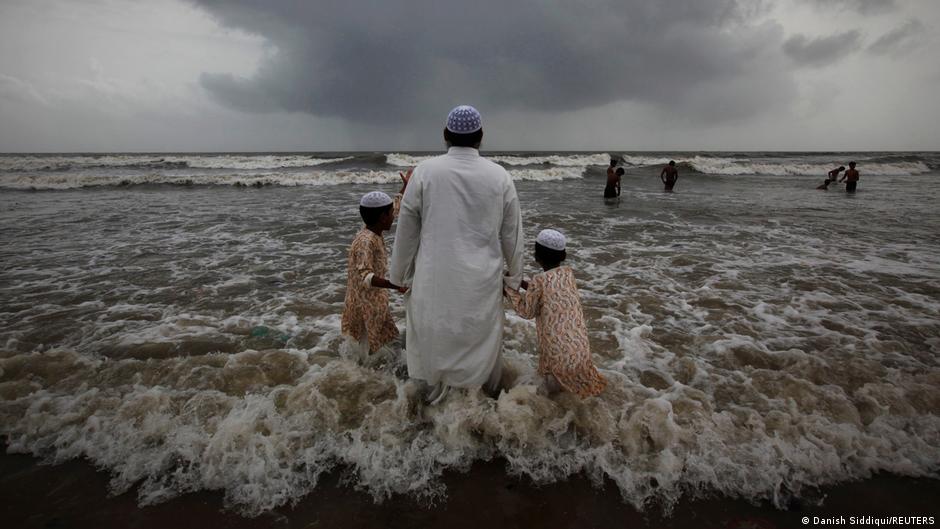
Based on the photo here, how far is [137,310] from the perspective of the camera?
199 inches

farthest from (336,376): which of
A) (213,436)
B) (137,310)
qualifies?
(137,310)

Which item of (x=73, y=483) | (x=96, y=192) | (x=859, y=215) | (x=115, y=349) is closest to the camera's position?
(x=73, y=483)

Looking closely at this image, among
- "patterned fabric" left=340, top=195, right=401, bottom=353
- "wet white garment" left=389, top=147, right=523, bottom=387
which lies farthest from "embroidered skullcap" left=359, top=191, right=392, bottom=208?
"wet white garment" left=389, top=147, right=523, bottom=387


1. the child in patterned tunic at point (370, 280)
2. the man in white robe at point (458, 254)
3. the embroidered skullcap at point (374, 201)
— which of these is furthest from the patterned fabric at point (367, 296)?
the man in white robe at point (458, 254)

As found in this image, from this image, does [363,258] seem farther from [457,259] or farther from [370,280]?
[457,259]

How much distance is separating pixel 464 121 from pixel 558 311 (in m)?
1.37

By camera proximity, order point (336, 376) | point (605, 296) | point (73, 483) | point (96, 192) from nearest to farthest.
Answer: point (73, 483) < point (336, 376) < point (605, 296) < point (96, 192)

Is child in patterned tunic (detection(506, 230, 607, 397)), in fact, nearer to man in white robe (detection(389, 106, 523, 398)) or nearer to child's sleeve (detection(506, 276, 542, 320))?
child's sleeve (detection(506, 276, 542, 320))

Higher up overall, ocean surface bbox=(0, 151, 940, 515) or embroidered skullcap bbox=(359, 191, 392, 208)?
embroidered skullcap bbox=(359, 191, 392, 208)

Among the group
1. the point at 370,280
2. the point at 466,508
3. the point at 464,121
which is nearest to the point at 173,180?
the point at 370,280

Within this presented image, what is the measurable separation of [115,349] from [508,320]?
384 centimetres

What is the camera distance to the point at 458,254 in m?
2.48

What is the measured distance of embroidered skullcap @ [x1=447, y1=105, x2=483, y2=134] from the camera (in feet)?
7.96

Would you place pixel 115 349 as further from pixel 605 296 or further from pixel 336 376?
pixel 605 296
